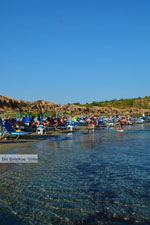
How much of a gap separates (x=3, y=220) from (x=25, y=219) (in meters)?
0.27

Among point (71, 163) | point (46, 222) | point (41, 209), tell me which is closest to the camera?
point (46, 222)

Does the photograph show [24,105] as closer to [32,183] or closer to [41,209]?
[32,183]

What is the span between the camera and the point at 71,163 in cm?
688

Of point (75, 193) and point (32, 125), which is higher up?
point (32, 125)

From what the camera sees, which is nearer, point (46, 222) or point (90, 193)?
point (46, 222)

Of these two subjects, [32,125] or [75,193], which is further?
[32,125]

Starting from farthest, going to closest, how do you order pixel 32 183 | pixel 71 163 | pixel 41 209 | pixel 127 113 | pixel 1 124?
pixel 127 113
pixel 1 124
pixel 71 163
pixel 32 183
pixel 41 209

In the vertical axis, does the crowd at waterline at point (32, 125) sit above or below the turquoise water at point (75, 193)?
above

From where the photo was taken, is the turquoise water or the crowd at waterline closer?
the turquoise water

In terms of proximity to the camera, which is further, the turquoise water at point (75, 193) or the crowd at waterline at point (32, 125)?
the crowd at waterline at point (32, 125)

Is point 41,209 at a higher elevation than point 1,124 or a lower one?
lower

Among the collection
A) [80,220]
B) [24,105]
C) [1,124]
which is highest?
[24,105]

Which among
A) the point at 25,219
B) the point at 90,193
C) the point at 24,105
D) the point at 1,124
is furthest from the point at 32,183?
the point at 24,105

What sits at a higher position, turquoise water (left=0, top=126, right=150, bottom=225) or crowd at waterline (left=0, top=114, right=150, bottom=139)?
crowd at waterline (left=0, top=114, right=150, bottom=139)
